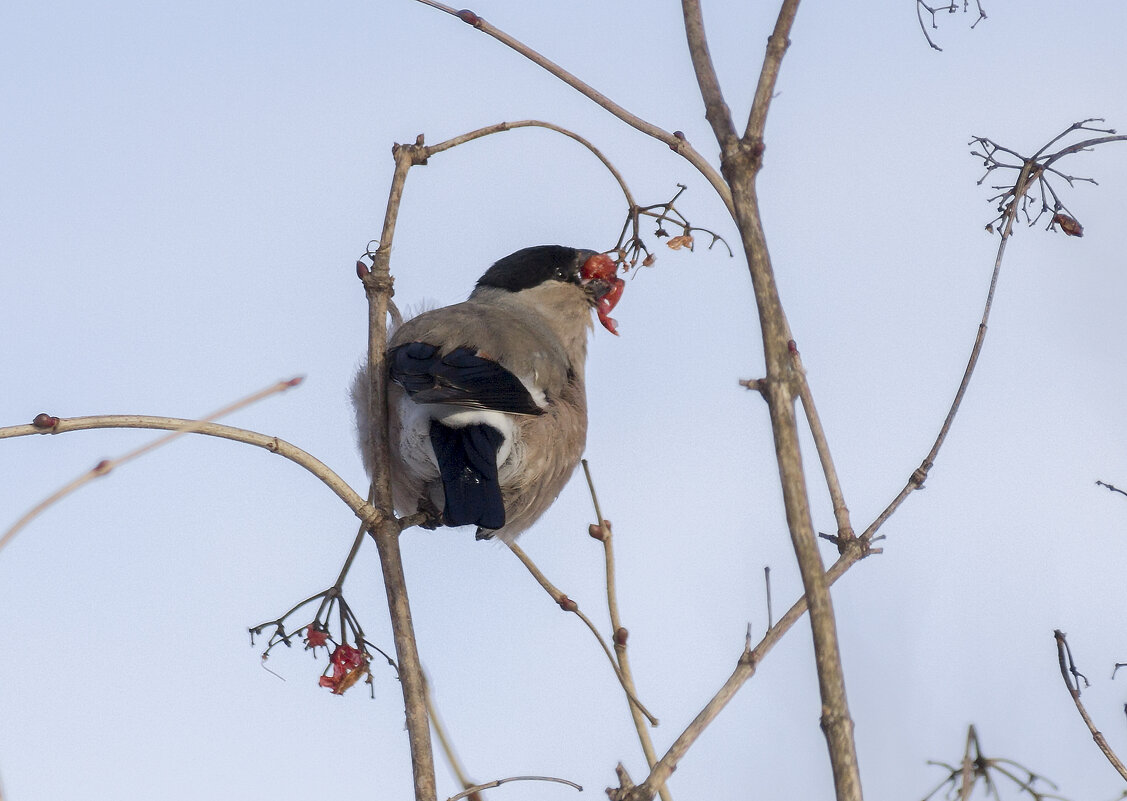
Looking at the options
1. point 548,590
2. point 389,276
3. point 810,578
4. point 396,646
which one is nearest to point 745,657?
point 810,578

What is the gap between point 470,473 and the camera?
299 centimetres

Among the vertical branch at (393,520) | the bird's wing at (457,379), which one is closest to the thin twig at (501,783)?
the vertical branch at (393,520)

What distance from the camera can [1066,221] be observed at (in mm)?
2418

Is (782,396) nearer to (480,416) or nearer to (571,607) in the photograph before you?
(571,607)

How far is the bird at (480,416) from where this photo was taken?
117 inches

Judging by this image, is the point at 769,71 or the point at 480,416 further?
the point at 480,416

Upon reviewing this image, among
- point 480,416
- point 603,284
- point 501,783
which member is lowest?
point 501,783

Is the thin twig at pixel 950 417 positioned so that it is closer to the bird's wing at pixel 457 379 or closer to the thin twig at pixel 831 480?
the thin twig at pixel 831 480

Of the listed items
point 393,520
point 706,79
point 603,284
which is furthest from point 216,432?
point 603,284

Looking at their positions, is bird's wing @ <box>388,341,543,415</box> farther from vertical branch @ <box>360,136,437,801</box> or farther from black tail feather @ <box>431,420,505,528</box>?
vertical branch @ <box>360,136,437,801</box>

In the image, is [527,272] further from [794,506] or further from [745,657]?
[794,506]

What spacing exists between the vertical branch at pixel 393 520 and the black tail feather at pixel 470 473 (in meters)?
0.40

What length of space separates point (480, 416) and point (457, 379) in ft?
0.45

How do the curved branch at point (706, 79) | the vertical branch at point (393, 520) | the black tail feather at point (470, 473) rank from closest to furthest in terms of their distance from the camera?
1. the curved branch at point (706, 79)
2. the vertical branch at point (393, 520)
3. the black tail feather at point (470, 473)
